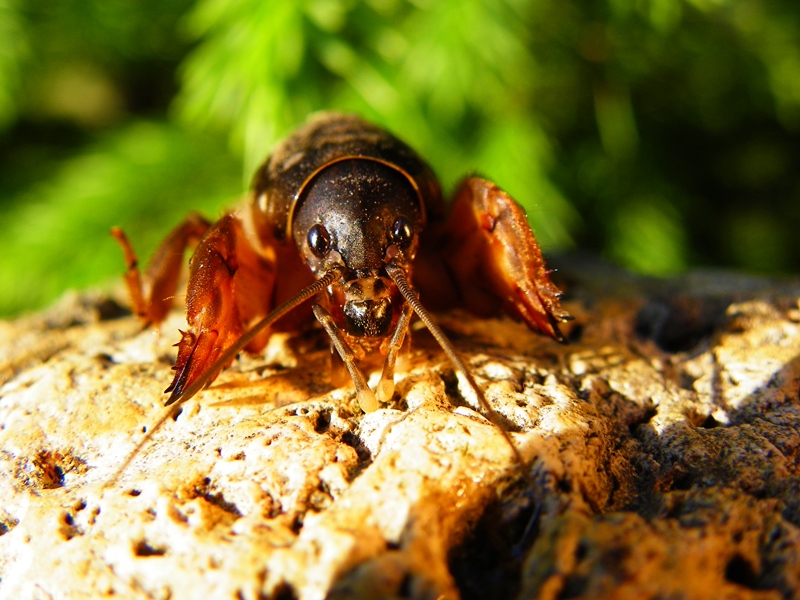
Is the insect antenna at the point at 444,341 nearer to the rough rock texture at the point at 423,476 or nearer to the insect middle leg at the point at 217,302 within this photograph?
the rough rock texture at the point at 423,476

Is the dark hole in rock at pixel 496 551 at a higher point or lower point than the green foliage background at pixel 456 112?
lower

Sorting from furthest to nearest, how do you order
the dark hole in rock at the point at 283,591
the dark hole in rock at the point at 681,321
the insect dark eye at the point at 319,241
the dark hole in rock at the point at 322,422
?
the dark hole in rock at the point at 681,321 → the insect dark eye at the point at 319,241 → the dark hole in rock at the point at 322,422 → the dark hole in rock at the point at 283,591

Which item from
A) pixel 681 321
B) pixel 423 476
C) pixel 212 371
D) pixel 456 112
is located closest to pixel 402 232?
pixel 212 371

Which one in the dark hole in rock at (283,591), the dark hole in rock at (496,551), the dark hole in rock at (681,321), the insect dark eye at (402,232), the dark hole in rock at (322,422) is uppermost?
the insect dark eye at (402,232)

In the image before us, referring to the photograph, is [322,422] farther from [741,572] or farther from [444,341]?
[741,572]

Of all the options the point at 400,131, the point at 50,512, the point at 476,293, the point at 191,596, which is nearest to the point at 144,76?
the point at 400,131

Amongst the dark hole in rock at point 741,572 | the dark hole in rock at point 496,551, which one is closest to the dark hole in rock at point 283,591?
the dark hole in rock at point 496,551
